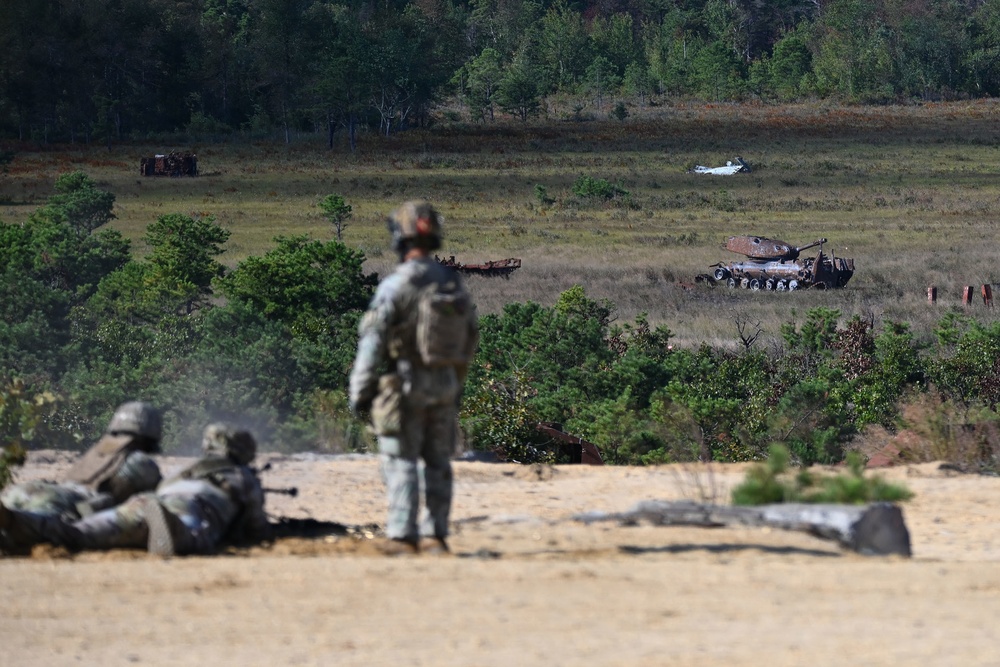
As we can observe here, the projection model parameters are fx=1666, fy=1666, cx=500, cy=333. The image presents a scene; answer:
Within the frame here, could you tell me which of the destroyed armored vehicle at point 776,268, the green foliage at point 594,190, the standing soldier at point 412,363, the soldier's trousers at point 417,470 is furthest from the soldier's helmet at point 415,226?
the green foliage at point 594,190

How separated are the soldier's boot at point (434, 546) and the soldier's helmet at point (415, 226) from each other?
1.36 meters

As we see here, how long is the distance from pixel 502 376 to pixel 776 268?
19846mm

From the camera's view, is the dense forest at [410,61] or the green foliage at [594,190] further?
the dense forest at [410,61]

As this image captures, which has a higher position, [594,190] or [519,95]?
[519,95]

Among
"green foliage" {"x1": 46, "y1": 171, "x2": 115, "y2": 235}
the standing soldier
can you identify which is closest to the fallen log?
the standing soldier

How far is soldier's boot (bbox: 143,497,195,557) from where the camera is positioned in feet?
24.5

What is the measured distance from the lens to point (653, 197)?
55812 mm

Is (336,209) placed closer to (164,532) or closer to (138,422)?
(138,422)

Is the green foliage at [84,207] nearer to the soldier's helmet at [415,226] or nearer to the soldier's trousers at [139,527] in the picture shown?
the soldier's trousers at [139,527]

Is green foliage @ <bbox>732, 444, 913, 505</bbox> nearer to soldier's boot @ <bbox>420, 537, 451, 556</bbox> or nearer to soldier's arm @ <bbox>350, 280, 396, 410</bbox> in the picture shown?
soldier's boot @ <bbox>420, 537, 451, 556</bbox>

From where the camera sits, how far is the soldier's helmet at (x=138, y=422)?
8.01m

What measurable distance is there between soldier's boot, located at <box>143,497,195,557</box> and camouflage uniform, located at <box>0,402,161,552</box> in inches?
16.7

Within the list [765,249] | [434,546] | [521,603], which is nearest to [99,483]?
[434,546]

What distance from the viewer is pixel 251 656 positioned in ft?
18.9
